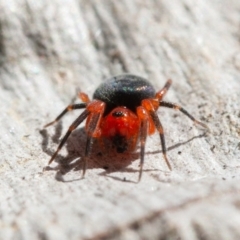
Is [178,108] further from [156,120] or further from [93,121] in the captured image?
[93,121]

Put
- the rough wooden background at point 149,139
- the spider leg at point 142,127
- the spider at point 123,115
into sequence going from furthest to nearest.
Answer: the spider at point 123,115
the spider leg at point 142,127
the rough wooden background at point 149,139

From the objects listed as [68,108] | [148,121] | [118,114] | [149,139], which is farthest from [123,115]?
[68,108]

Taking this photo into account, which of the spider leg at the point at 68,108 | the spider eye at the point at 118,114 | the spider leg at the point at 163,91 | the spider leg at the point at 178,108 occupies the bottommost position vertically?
the spider leg at the point at 178,108

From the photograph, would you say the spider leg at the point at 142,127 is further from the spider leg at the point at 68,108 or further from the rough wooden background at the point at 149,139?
the spider leg at the point at 68,108

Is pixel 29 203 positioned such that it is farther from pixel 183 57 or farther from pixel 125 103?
pixel 183 57

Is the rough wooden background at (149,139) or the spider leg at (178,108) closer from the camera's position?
the rough wooden background at (149,139)

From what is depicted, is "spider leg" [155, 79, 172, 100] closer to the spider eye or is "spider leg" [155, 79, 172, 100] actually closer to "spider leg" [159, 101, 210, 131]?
"spider leg" [159, 101, 210, 131]

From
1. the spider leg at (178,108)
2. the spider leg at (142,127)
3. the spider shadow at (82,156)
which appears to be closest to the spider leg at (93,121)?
the spider shadow at (82,156)

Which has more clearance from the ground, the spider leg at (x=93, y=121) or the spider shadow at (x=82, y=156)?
the spider leg at (x=93, y=121)
